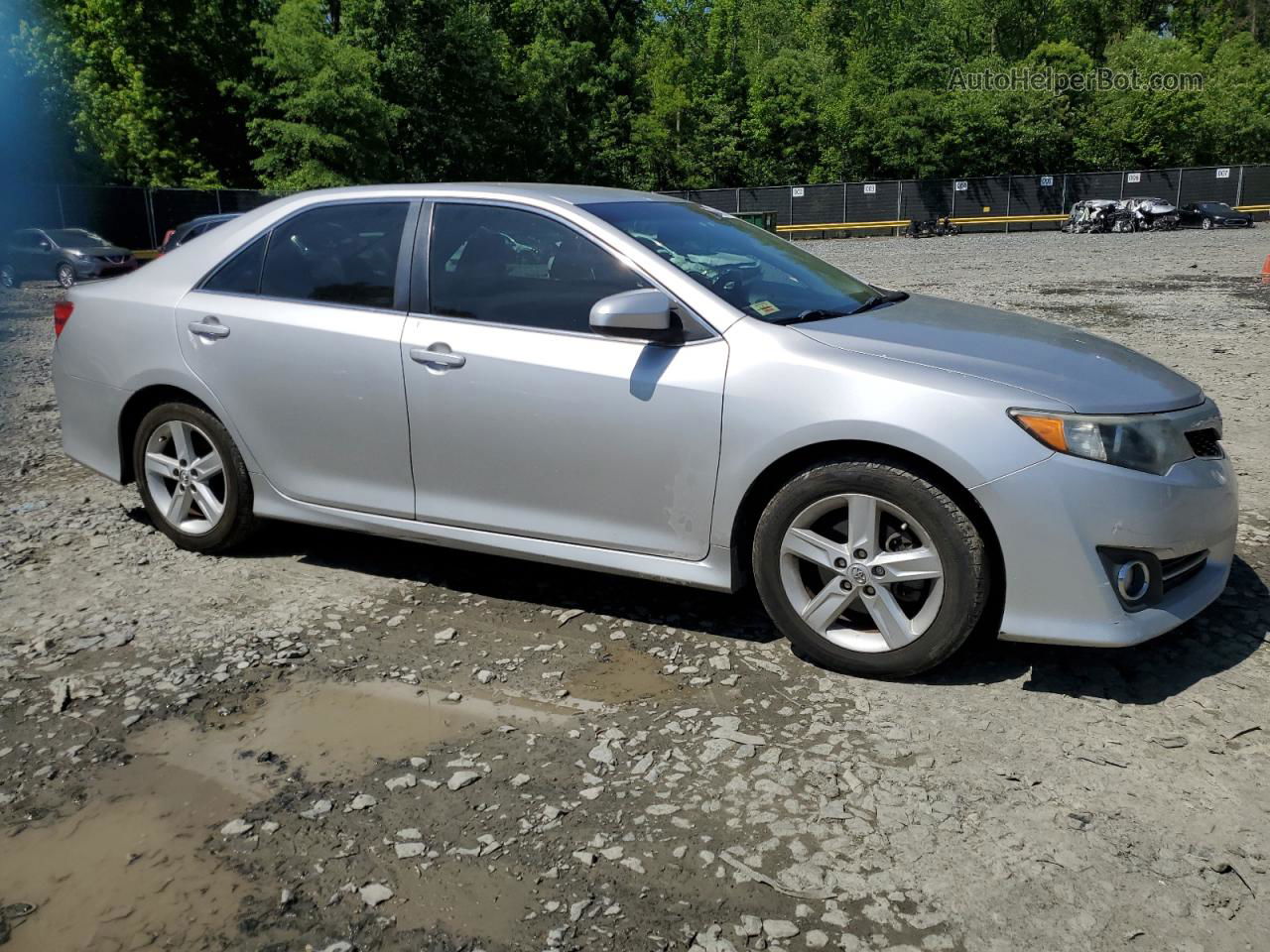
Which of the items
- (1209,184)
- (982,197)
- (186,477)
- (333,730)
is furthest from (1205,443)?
(1209,184)

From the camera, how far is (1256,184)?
47.1 meters

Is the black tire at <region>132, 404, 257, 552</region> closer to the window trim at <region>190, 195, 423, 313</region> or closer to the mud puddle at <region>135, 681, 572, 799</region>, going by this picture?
the window trim at <region>190, 195, 423, 313</region>

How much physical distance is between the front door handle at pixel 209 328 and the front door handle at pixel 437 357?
1002 millimetres

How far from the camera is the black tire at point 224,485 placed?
4828 millimetres

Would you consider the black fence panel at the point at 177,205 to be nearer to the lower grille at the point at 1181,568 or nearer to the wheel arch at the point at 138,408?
the wheel arch at the point at 138,408

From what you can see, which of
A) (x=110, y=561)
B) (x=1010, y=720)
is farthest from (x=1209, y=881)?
(x=110, y=561)

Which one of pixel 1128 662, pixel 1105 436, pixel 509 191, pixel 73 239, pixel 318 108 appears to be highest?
pixel 318 108

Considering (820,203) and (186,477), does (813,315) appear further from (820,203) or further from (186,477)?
(820,203)

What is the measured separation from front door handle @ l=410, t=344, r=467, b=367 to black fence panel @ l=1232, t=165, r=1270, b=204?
170 ft

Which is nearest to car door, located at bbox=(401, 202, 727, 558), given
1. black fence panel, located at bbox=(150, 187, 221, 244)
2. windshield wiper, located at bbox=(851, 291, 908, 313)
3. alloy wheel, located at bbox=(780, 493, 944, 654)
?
alloy wheel, located at bbox=(780, 493, 944, 654)

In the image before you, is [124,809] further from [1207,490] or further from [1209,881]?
[1207,490]

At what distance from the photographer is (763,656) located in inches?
157

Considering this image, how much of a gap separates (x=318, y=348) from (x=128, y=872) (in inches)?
89.1

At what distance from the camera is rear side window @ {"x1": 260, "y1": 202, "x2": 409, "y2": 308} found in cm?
449
